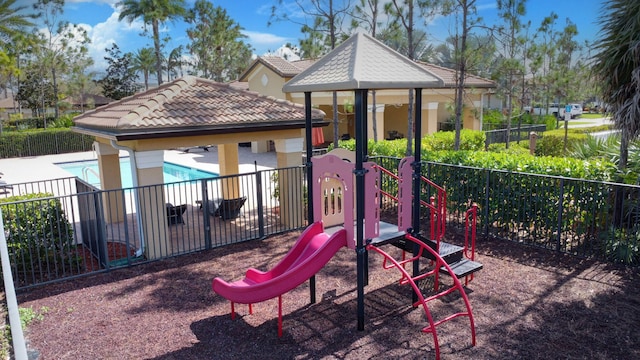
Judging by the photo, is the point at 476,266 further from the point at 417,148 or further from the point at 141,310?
the point at 141,310

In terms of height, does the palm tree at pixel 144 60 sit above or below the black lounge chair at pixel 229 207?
above

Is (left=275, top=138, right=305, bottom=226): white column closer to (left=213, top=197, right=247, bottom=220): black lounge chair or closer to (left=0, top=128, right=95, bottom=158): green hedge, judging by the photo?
(left=213, top=197, right=247, bottom=220): black lounge chair

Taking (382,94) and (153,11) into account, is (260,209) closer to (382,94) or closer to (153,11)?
(382,94)

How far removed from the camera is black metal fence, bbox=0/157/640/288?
766 cm

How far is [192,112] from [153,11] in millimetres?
25237

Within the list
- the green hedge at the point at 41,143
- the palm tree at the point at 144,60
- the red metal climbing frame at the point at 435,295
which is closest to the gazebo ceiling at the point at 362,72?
the red metal climbing frame at the point at 435,295

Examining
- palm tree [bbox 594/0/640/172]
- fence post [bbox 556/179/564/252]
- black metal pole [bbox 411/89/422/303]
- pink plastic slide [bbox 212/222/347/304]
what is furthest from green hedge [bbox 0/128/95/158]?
palm tree [bbox 594/0/640/172]

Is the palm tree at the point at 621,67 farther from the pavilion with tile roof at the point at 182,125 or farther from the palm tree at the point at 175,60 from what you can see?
the palm tree at the point at 175,60

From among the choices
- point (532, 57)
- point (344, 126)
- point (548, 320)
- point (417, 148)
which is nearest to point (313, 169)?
point (417, 148)

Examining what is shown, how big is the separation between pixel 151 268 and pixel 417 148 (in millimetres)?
5167

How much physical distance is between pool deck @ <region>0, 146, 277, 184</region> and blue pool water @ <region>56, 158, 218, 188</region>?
0.46 m

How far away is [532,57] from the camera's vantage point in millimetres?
21516

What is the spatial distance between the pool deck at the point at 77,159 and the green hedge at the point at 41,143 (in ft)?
2.68

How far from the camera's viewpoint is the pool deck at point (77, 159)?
68.5 ft
